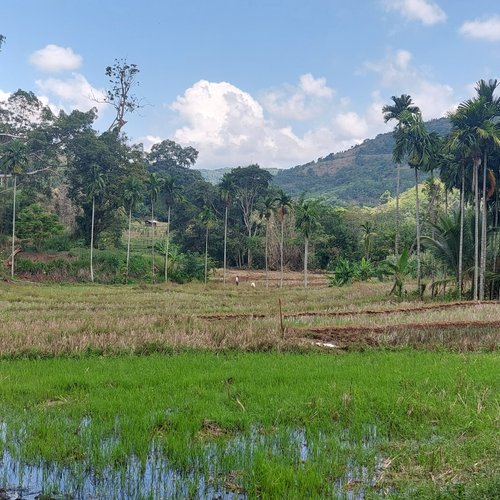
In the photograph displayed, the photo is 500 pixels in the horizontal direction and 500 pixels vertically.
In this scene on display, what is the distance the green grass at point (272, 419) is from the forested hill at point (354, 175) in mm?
89378

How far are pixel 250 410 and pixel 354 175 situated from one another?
11861cm

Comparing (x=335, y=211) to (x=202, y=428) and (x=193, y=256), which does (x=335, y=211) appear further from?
(x=202, y=428)

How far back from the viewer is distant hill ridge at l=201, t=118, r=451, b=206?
10638 cm

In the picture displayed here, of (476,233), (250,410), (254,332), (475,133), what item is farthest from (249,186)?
(250,410)

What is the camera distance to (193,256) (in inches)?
1998

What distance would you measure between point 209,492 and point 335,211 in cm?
5720

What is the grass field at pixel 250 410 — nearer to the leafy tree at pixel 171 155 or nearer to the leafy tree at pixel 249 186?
the leafy tree at pixel 249 186

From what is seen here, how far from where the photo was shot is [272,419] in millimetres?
7062

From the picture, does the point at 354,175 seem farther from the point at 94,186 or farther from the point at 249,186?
the point at 94,186

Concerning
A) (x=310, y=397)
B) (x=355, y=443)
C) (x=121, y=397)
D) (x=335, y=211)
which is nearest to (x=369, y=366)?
(x=310, y=397)

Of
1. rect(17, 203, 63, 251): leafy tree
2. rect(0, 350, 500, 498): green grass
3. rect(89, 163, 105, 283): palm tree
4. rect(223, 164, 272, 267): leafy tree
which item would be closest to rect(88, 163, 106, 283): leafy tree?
rect(89, 163, 105, 283): palm tree

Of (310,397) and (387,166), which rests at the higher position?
(387,166)

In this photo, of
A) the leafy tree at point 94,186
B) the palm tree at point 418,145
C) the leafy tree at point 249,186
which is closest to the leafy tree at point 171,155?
the leafy tree at point 249,186

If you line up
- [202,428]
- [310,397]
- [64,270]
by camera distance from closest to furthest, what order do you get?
[202,428] < [310,397] < [64,270]
